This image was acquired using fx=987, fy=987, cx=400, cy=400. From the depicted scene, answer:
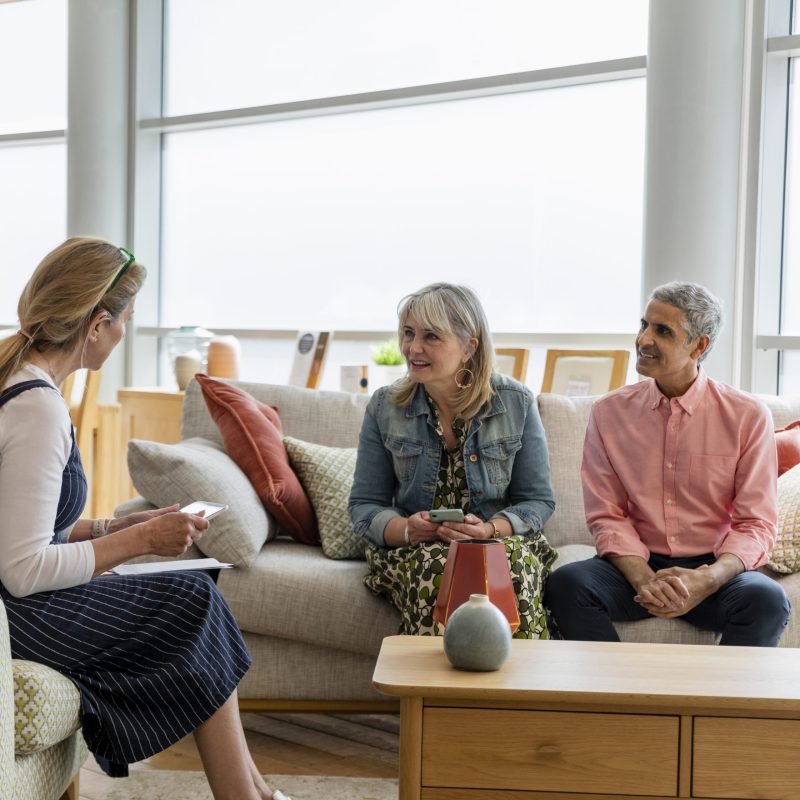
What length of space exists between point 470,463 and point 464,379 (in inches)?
9.0

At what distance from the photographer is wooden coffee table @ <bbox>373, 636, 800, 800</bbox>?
1527 millimetres

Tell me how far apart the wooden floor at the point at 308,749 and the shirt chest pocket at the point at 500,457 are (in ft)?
2.47

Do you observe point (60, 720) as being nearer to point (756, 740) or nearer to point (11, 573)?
point (11, 573)

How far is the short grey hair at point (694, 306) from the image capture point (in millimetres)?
2467

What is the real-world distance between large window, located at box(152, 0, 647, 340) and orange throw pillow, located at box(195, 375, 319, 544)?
193 cm

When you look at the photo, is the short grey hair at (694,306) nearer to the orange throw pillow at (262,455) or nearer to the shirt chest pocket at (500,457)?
the shirt chest pocket at (500,457)

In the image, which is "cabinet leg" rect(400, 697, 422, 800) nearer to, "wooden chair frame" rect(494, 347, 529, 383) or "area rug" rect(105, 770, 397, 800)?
"area rug" rect(105, 770, 397, 800)

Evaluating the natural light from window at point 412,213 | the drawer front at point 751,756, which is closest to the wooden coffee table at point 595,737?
the drawer front at point 751,756

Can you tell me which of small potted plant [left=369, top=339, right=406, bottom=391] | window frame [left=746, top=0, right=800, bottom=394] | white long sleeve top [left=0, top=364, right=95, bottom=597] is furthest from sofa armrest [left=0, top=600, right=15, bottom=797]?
window frame [left=746, top=0, right=800, bottom=394]

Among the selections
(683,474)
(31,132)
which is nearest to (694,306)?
(683,474)

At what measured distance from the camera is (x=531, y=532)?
2.51 m

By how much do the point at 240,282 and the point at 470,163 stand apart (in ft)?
4.52

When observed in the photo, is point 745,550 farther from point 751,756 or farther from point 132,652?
point 132,652

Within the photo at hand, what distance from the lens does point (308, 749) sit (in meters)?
2.55
